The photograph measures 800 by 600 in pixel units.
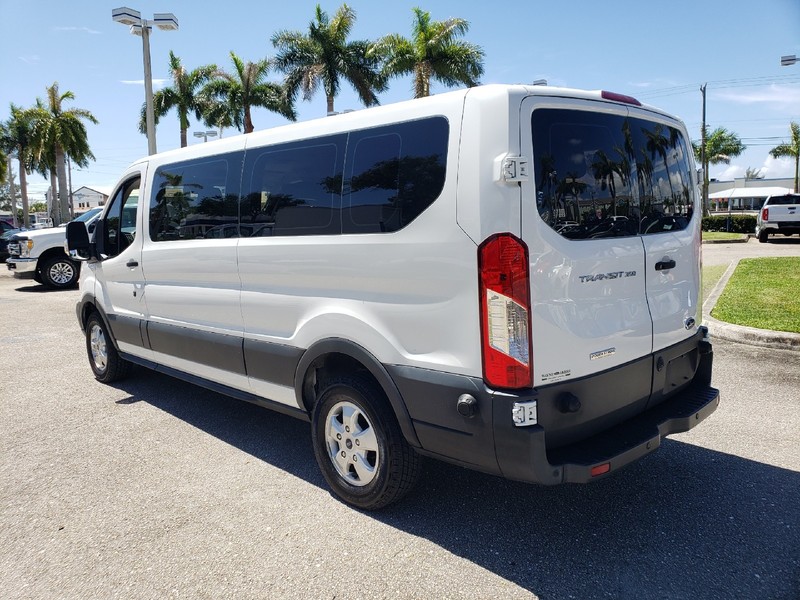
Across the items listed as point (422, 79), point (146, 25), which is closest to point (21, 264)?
point (146, 25)

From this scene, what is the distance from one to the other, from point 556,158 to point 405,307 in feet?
3.36

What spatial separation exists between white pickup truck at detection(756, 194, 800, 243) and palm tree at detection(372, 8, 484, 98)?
48.4ft

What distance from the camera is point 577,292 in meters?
2.89

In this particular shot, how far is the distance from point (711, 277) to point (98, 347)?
1113cm

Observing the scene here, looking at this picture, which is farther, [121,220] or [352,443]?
[121,220]

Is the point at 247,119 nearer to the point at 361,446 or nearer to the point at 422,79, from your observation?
the point at 422,79

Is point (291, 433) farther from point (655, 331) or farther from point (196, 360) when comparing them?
point (655, 331)

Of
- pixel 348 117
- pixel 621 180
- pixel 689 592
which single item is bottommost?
pixel 689 592

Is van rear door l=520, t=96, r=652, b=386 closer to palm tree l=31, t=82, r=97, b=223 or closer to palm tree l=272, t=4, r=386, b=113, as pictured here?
palm tree l=272, t=4, r=386, b=113

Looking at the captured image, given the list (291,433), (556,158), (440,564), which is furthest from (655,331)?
(291,433)

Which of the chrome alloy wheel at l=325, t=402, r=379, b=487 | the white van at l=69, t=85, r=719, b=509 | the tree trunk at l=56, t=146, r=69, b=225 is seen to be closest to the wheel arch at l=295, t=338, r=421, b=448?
the white van at l=69, t=85, r=719, b=509

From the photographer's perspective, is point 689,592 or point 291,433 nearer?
point 689,592

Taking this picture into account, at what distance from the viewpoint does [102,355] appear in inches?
252

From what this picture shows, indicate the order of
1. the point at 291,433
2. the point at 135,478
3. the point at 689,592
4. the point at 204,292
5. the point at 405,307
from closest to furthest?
the point at 689,592 < the point at 405,307 < the point at 135,478 < the point at 204,292 < the point at 291,433
